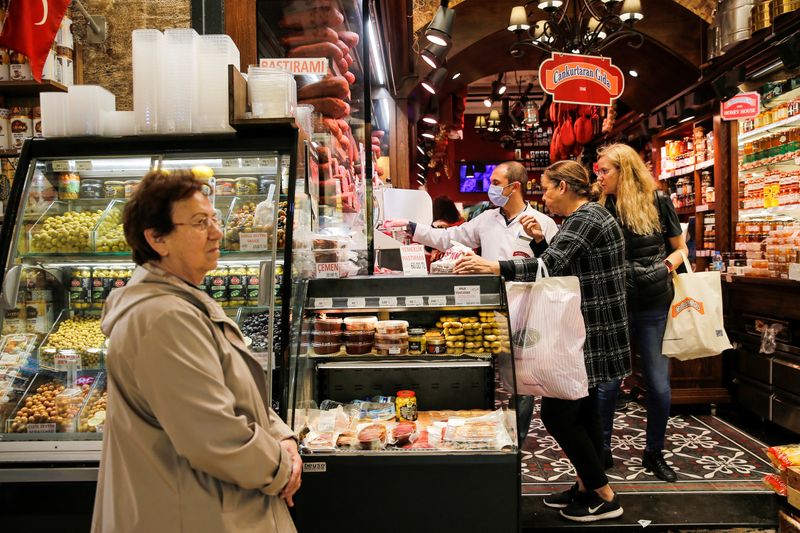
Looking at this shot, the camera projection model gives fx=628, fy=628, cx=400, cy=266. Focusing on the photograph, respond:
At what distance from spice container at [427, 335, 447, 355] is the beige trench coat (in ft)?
4.49

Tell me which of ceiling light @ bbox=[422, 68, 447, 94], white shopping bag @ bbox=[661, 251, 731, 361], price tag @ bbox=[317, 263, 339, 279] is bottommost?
white shopping bag @ bbox=[661, 251, 731, 361]

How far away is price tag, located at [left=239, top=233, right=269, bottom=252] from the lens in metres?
2.77

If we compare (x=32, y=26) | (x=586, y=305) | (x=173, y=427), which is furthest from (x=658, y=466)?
(x=32, y=26)

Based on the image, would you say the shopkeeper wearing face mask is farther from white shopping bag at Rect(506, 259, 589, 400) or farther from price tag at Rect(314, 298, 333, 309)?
price tag at Rect(314, 298, 333, 309)

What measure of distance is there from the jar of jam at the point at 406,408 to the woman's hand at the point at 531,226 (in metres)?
1.11

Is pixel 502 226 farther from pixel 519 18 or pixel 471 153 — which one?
pixel 471 153

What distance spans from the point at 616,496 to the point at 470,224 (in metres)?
2.26

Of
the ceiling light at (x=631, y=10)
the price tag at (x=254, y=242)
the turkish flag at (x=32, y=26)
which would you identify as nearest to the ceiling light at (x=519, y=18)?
the ceiling light at (x=631, y=10)

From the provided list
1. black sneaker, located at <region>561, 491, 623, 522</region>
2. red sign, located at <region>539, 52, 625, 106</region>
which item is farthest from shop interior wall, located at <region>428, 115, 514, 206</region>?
black sneaker, located at <region>561, 491, 623, 522</region>

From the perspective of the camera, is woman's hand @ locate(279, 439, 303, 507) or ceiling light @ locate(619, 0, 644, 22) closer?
woman's hand @ locate(279, 439, 303, 507)

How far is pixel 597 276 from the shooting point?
10.9 ft

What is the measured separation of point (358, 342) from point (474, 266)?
666mm

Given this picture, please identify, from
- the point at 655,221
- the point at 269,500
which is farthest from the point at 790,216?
the point at 269,500

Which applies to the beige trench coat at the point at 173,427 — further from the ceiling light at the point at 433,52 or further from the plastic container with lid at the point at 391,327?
the ceiling light at the point at 433,52
